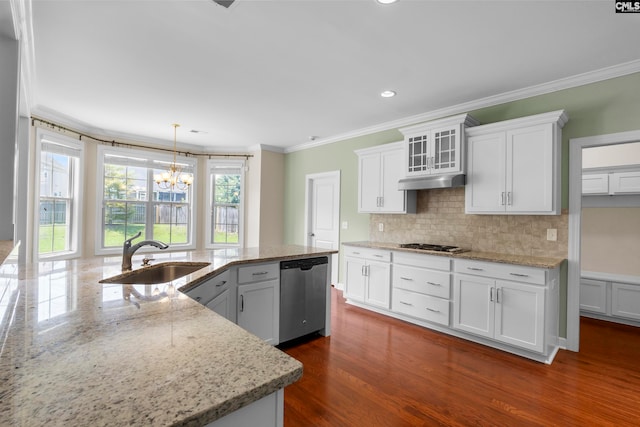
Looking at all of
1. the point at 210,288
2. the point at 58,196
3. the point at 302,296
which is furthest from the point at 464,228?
the point at 58,196

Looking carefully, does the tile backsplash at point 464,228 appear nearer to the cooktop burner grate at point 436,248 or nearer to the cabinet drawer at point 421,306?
the cooktop burner grate at point 436,248

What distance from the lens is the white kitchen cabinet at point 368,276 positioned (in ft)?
12.7

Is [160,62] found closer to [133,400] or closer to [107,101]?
[107,101]

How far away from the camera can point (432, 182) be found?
361 cm

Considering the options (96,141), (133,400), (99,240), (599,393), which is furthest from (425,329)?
(96,141)

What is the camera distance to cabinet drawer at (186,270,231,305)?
1969 mm

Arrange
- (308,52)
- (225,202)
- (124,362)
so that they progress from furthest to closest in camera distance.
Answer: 1. (225,202)
2. (308,52)
3. (124,362)

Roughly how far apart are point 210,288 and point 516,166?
3027 millimetres

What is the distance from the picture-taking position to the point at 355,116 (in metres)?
4.32

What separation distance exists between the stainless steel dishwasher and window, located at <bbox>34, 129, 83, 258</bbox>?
12.0ft

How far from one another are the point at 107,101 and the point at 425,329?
15.2 ft

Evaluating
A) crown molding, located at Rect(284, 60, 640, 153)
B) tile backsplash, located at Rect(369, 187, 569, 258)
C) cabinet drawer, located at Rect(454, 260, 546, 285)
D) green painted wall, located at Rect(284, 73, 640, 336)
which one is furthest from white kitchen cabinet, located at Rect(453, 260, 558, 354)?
crown molding, located at Rect(284, 60, 640, 153)

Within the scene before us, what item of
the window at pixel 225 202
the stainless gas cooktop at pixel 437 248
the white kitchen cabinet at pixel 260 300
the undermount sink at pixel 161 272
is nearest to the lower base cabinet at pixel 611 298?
the stainless gas cooktop at pixel 437 248

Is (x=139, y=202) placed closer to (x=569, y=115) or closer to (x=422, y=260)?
(x=422, y=260)
